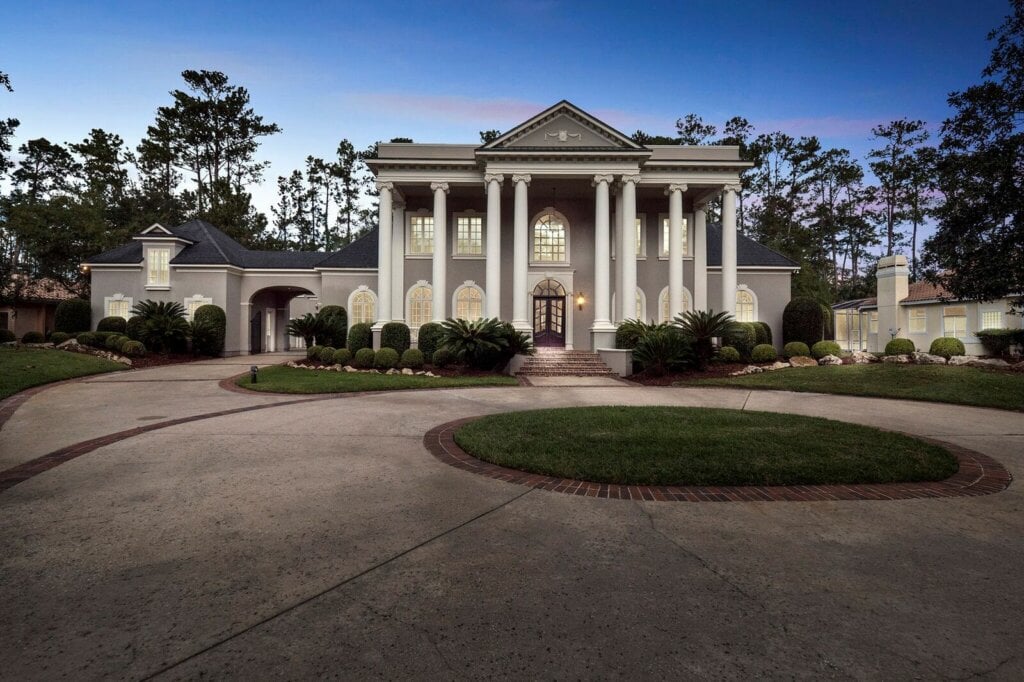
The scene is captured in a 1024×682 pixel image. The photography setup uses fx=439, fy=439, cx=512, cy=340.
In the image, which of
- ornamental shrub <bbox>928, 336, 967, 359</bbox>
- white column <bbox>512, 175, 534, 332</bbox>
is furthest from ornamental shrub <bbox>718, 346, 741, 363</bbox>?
ornamental shrub <bbox>928, 336, 967, 359</bbox>

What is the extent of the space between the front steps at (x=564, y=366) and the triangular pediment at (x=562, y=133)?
8.37 metres

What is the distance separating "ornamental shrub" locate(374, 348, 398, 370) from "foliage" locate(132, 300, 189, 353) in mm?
10099

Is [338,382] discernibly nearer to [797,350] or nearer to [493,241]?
[493,241]

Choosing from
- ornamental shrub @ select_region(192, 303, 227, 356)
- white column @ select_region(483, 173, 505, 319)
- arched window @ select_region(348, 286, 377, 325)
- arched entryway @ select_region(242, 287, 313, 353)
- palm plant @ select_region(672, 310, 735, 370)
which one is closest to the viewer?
palm plant @ select_region(672, 310, 735, 370)

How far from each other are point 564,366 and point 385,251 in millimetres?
9151

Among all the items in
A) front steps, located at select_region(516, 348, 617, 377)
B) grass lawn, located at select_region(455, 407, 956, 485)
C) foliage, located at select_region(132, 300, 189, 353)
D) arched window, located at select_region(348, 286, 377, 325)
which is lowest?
grass lawn, located at select_region(455, 407, 956, 485)

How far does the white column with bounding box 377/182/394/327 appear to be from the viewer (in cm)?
1839

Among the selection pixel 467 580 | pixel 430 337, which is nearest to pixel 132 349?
pixel 430 337

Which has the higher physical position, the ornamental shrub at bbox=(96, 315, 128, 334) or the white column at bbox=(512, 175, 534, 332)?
the white column at bbox=(512, 175, 534, 332)

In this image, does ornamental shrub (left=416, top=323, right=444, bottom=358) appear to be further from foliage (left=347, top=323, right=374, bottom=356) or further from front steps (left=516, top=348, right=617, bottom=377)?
front steps (left=516, top=348, right=617, bottom=377)

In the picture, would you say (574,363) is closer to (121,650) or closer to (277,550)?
(277,550)

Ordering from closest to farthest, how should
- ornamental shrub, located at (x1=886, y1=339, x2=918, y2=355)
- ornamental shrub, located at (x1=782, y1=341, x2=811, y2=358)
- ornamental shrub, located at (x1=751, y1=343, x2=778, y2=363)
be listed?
ornamental shrub, located at (x1=751, y1=343, x2=778, y2=363), ornamental shrub, located at (x1=782, y1=341, x2=811, y2=358), ornamental shrub, located at (x1=886, y1=339, x2=918, y2=355)

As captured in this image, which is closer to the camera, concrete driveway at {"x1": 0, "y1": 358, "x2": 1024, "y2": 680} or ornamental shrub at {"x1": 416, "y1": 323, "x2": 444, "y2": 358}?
concrete driveway at {"x1": 0, "y1": 358, "x2": 1024, "y2": 680}

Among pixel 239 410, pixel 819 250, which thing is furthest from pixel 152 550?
pixel 819 250
